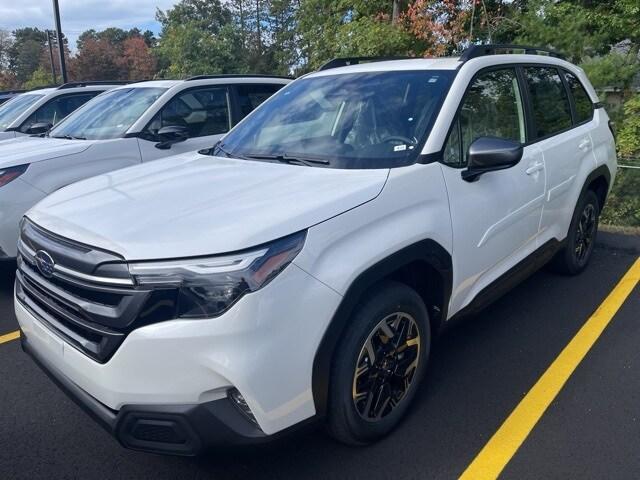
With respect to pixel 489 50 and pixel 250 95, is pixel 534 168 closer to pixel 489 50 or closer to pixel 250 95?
pixel 489 50

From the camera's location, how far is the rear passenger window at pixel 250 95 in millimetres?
6453

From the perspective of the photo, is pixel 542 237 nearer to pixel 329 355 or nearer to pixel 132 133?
pixel 329 355

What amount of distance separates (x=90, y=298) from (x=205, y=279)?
0.51 meters

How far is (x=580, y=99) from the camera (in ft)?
15.1

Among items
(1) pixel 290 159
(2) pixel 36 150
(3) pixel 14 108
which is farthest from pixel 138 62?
(1) pixel 290 159

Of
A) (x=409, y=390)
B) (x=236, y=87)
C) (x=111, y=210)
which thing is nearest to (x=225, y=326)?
(x=111, y=210)

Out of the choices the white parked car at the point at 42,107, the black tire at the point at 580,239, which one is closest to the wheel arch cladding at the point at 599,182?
the black tire at the point at 580,239

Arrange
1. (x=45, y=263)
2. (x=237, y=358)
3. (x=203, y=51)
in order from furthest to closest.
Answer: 1. (x=203, y=51)
2. (x=45, y=263)
3. (x=237, y=358)

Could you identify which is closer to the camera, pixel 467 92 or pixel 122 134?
pixel 467 92

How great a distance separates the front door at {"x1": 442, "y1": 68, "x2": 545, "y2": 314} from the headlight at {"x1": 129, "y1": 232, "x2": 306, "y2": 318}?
4.06 ft

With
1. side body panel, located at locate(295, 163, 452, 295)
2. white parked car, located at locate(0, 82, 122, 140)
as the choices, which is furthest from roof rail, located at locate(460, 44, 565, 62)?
white parked car, located at locate(0, 82, 122, 140)

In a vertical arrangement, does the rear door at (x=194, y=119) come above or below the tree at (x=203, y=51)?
below

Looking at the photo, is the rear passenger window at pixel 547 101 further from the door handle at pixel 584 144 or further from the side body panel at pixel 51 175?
the side body panel at pixel 51 175

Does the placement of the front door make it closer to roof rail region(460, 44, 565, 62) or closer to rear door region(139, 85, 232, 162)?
roof rail region(460, 44, 565, 62)
